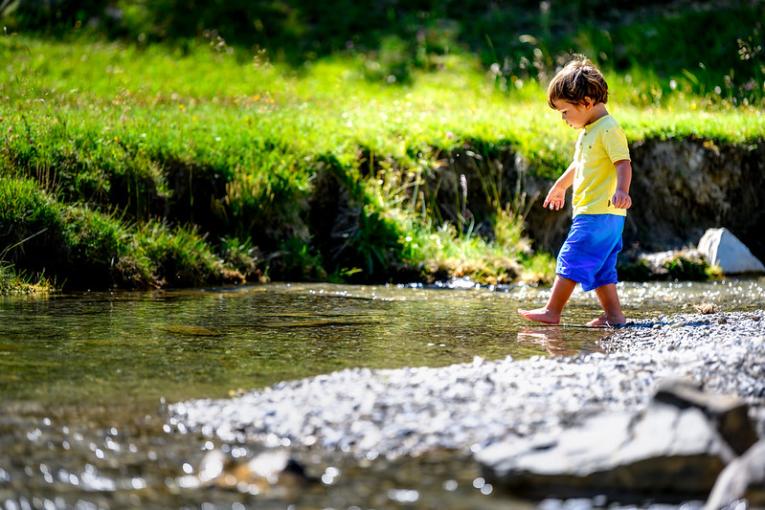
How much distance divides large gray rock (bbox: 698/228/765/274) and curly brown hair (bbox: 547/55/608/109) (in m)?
4.55

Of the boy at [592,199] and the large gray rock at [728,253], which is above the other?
the boy at [592,199]

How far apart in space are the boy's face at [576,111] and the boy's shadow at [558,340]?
143 centimetres

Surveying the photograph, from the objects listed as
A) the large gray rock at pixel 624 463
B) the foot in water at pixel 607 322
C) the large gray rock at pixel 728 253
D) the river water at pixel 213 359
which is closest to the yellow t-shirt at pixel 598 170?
the foot in water at pixel 607 322

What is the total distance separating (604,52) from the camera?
643 inches

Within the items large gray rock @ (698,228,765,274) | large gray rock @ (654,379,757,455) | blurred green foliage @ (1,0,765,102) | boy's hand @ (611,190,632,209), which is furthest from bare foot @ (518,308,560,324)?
blurred green foliage @ (1,0,765,102)

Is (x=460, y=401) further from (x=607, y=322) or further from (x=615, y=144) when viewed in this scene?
(x=615, y=144)

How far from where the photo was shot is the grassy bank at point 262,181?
856 cm

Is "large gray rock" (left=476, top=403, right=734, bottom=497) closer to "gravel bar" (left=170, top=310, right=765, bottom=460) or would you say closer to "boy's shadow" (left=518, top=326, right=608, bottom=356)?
"gravel bar" (left=170, top=310, right=765, bottom=460)

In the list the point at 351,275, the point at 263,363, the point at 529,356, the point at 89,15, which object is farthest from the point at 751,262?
the point at 89,15

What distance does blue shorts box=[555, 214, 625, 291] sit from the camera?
22.3ft

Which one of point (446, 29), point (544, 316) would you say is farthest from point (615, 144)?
point (446, 29)

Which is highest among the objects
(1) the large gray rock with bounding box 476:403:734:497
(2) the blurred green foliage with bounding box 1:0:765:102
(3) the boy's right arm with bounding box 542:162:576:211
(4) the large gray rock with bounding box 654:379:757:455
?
(2) the blurred green foliage with bounding box 1:0:765:102

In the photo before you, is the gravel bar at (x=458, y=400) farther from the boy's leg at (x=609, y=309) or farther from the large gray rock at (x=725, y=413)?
the boy's leg at (x=609, y=309)

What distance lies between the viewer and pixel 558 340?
20.0 feet
